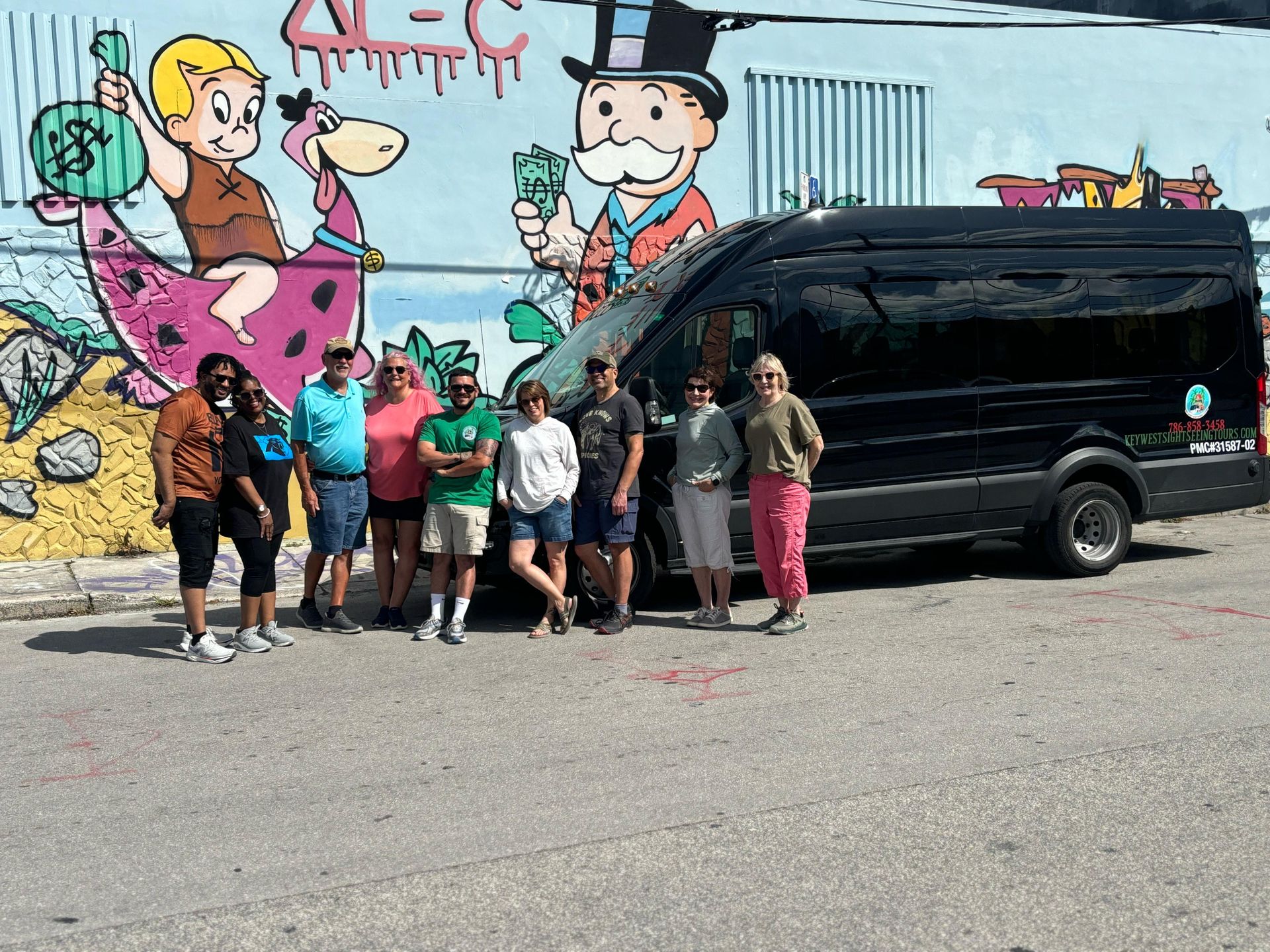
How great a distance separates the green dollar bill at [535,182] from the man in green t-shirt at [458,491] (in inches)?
209

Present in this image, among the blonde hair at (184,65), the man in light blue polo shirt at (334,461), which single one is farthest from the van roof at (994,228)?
the blonde hair at (184,65)

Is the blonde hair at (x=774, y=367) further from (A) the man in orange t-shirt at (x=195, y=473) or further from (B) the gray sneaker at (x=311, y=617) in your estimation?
(B) the gray sneaker at (x=311, y=617)

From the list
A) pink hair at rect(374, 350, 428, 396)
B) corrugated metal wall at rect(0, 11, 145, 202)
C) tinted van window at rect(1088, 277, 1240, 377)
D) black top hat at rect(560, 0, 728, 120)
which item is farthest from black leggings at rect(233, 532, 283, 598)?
black top hat at rect(560, 0, 728, 120)

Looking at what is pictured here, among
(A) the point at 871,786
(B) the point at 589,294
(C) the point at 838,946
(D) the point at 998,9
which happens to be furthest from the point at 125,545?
(D) the point at 998,9

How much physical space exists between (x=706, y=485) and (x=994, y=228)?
3266mm

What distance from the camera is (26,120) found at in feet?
36.4

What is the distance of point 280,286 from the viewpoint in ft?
39.0

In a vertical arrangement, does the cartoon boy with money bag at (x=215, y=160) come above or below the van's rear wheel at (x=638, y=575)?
above

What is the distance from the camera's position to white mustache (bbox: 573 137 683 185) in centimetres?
1299

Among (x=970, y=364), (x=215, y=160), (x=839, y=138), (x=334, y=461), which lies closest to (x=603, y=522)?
(x=334, y=461)

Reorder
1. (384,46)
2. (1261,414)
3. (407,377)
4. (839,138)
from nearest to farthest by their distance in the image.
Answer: (407,377) < (1261,414) < (384,46) < (839,138)

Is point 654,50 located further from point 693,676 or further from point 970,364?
point 693,676

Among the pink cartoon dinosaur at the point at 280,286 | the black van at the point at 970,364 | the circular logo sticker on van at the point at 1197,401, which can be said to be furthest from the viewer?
the pink cartoon dinosaur at the point at 280,286

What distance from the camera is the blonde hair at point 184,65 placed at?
1149 centimetres
